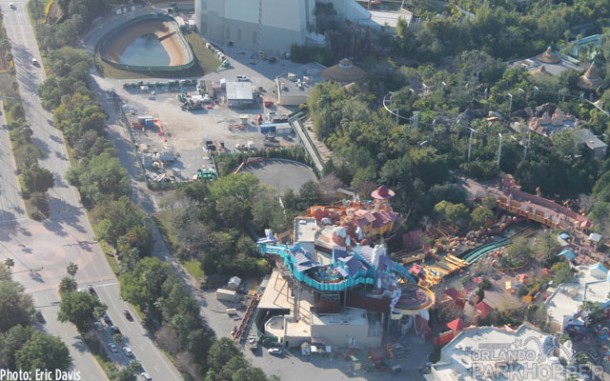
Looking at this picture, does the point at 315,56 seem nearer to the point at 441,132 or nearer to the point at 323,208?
the point at 441,132

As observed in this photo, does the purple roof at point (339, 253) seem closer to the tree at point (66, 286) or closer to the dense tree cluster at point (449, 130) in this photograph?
the dense tree cluster at point (449, 130)

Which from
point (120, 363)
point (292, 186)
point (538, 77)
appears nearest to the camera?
point (120, 363)

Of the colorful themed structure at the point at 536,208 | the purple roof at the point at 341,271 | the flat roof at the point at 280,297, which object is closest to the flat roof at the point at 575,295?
the colorful themed structure at the point at 536,208

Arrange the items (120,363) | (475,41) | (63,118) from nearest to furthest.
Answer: (120,363)
(63,118)
(475,41)

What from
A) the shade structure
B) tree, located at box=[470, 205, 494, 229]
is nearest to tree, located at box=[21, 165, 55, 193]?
the shade structure

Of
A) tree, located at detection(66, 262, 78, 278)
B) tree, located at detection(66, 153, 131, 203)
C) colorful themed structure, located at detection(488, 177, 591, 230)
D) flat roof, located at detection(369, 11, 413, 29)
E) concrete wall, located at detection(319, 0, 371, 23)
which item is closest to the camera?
tree, located at detection(66, 262, 78, 278)

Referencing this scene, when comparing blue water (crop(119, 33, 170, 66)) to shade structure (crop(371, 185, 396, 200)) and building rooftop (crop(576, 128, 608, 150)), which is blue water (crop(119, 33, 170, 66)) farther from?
building rooftop (crop(576, 128, 608, 150))

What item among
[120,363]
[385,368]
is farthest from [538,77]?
[120,363]
